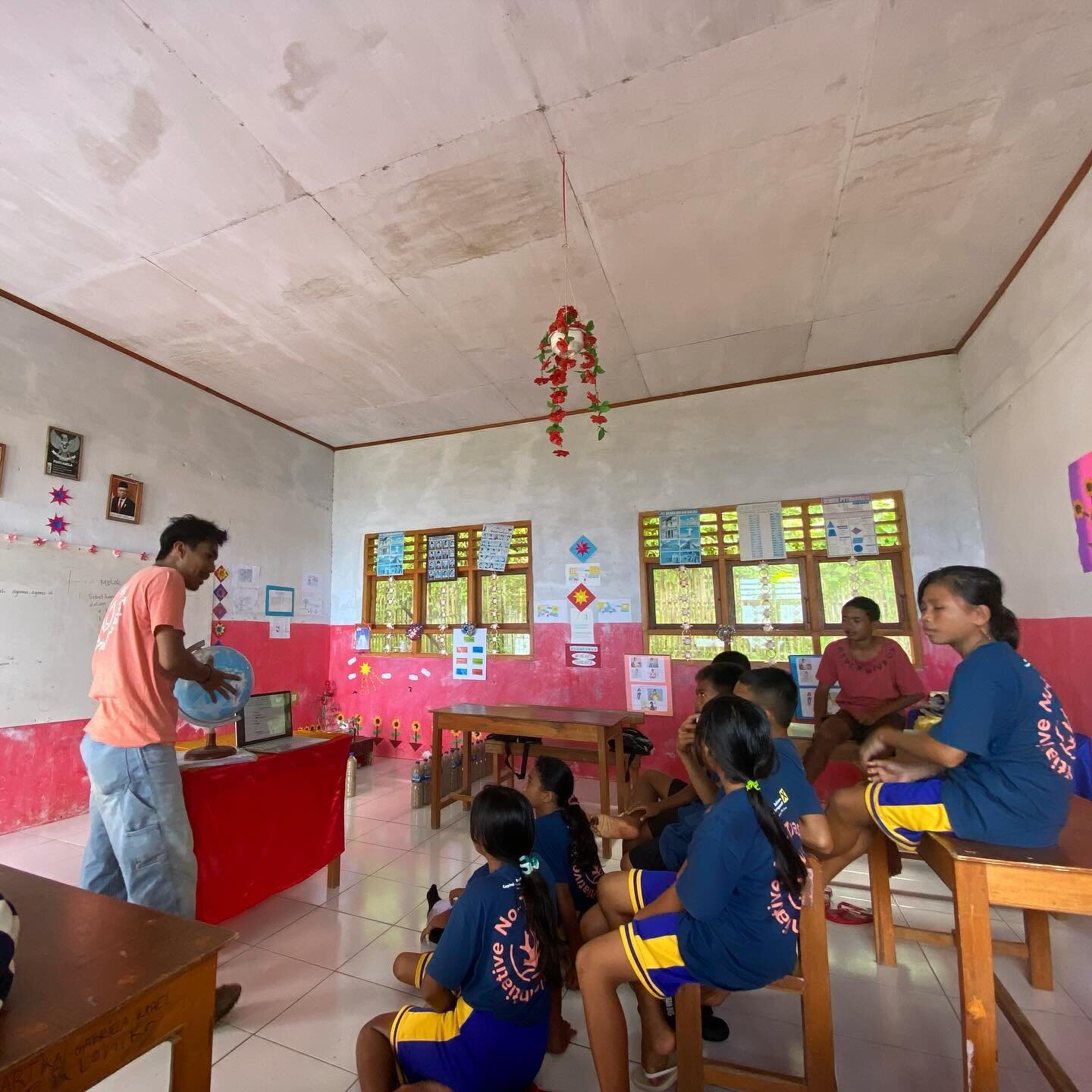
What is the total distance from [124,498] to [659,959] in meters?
4.29

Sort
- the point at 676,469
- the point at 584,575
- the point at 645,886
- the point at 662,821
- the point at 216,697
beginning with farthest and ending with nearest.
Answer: the point at 584,575 < the point at 676,469 < the point at 662,821 < the point at 216,697 < the point at 645,886

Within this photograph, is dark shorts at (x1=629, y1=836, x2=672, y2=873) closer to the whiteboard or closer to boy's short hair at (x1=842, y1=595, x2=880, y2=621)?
boy's short hair at (x1=842, y1=595, x2=880, y2=621)

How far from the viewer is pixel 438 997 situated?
1332mm

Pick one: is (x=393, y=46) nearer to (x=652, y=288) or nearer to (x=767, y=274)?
(x=652, y=288)

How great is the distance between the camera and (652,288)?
3.22 metres

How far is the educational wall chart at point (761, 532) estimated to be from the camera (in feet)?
13.8

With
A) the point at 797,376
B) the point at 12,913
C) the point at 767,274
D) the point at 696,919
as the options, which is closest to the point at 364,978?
the point at 696,919

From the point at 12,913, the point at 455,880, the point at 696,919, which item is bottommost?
the point at 455,880

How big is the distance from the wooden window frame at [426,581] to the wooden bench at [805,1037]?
3459 millimetres

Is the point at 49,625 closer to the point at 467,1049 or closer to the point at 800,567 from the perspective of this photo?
the point at 467,1049

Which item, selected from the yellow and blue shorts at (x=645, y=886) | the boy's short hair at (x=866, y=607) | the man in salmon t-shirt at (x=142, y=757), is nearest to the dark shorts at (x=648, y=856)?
the yellow and blue shorts at (x=645, y=886)

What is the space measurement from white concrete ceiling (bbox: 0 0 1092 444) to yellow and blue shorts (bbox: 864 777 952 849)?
7.97ft

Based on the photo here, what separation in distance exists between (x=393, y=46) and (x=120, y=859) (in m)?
2.78

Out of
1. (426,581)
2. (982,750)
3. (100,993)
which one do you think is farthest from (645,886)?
(426,581)
